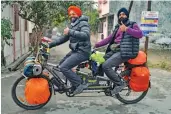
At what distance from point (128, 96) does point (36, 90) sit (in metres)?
1.90

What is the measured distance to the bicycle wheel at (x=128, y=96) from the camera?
6.03 meters

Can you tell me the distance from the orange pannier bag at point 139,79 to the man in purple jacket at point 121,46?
189 mm

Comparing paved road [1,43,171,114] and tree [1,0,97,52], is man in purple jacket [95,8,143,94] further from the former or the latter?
tree [1,0,97,52]

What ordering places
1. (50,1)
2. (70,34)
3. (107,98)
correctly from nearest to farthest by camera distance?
(70,34) < (107,98) < (50,1)

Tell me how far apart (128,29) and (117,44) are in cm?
54

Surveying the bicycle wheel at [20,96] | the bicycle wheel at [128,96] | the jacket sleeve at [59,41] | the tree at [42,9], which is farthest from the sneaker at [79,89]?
the tree at [42,9]

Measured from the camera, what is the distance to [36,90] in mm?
5363

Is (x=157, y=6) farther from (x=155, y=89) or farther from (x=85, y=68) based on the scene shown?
(x=85, y=68)

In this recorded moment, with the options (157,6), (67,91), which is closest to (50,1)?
(67,91)

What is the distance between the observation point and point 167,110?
18.8 feet

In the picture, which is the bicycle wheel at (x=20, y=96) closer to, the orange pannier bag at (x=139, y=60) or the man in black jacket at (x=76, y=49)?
the man in black jacket at (x=76, y=49)

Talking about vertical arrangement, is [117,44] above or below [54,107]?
above

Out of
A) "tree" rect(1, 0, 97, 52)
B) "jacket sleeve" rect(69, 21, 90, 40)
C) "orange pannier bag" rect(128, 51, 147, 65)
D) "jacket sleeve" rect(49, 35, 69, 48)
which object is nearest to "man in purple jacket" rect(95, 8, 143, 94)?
"orange pannier bag" rect(128, 51, 147, 65)

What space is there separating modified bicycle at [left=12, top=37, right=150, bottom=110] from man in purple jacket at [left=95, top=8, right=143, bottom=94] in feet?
0.43
